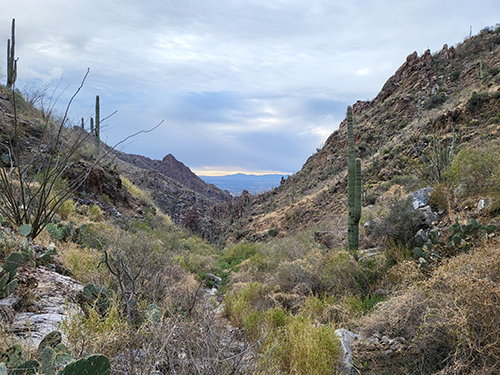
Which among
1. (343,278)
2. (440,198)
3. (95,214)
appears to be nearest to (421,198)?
(440,198)

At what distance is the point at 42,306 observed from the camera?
3.40m

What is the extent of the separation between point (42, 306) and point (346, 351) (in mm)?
3861

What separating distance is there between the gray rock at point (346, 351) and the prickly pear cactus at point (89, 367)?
268 centimetres

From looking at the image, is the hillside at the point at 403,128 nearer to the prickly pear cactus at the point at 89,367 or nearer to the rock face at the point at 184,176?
the prickly pear cactus at the point at 89,367

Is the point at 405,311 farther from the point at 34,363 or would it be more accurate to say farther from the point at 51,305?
the point at 51,305

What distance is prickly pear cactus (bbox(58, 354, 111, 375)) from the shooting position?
1.84m

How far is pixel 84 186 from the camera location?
12320 millimetres

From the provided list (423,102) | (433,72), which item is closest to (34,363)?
(423,102)

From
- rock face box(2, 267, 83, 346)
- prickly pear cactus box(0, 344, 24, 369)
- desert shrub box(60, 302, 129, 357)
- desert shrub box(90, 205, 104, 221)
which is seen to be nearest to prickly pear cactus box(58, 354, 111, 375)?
desert shrub box(60, 302, 129, 357)

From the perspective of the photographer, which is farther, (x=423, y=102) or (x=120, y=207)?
(x=423, y=102)

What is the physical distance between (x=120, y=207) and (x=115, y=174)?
2.21m

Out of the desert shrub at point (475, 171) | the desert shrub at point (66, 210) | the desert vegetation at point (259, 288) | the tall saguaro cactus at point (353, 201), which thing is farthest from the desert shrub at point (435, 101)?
the desert shrub at point (66, 210)

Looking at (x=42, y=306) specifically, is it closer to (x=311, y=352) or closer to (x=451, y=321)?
(x=311, y=352)

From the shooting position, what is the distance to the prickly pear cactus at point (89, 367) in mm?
1835
